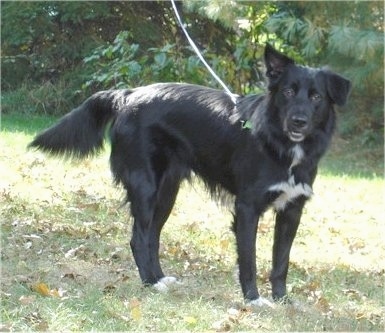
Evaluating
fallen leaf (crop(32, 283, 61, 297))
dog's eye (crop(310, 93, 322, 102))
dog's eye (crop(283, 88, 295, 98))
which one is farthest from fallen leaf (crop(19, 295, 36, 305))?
dog's eye (crop(310, 93, 322, 102))

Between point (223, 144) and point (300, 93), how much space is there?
67cm

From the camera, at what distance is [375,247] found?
6.96 metres

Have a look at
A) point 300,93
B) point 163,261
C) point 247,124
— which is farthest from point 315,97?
point 163,261

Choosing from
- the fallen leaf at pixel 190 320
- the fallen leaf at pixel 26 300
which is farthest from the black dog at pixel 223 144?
the fallen leaf at pixel 26 300

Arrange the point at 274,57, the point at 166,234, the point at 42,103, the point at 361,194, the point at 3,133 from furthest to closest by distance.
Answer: the point at 42,103 < the point at 3,133 < the point at 361,194 < the point at 166,234 < the point at 274,57

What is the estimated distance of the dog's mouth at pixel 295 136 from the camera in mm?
4938

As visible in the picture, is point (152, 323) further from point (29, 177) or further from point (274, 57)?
point (29, 177)

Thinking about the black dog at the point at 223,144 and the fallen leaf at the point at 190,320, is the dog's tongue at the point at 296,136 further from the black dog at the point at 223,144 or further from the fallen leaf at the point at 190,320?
the fallen leaf at the point at 190,320

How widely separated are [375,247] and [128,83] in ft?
20.7

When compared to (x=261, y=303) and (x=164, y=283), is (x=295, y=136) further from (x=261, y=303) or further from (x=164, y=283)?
(x=164, y=283)

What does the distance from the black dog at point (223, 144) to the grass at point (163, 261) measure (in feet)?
0.77

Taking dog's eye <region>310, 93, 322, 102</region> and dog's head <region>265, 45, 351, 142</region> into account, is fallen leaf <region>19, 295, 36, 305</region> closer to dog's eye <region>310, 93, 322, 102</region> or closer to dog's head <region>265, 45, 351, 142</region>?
dog's head <region>265, 45, 351, 142</region>

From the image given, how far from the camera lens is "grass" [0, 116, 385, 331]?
4.57 metres

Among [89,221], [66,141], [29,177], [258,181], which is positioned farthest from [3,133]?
[258,181]
